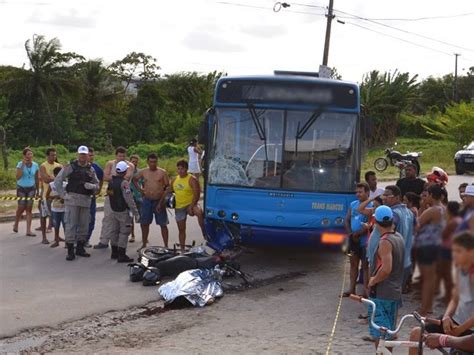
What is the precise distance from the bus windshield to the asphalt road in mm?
1481

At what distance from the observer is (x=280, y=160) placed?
1038 cm

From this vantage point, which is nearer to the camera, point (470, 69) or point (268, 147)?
point (268, 147)

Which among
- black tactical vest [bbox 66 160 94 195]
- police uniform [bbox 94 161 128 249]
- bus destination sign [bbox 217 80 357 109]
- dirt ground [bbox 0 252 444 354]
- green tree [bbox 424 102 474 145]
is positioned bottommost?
dirt ground [bbox 0 252 444 354]

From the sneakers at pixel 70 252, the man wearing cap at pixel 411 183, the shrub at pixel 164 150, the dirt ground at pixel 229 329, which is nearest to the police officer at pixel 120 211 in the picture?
the sneakers at pixel 70 252

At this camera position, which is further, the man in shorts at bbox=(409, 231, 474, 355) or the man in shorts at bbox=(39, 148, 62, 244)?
the man in shorts at bbox=(39, 148, 62, 244)

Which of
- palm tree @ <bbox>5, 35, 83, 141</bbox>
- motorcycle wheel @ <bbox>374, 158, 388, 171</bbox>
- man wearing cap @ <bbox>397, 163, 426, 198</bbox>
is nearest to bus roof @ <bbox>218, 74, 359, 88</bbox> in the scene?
man wearing cap @ <bbox>397, 163, 426, 198</bbox>

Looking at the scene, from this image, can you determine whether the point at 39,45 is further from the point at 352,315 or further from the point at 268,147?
the point at 352,315

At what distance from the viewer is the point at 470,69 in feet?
244

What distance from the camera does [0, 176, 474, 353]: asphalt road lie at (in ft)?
24.3

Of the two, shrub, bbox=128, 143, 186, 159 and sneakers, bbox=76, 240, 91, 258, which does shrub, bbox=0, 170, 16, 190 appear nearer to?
sneakers, bbox=76, 240, 91, 258

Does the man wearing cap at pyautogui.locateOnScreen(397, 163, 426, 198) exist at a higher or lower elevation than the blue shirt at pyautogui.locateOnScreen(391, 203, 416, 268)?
higher

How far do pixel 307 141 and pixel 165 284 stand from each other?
326 centimetres

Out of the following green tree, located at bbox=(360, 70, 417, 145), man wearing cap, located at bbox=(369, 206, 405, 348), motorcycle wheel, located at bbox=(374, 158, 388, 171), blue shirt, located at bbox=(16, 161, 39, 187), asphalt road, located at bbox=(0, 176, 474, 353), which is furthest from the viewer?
green tree, located at bbox=(360, 70, 417, 145)

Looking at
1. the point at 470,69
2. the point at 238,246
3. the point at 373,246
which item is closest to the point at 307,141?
the point at 238,246
